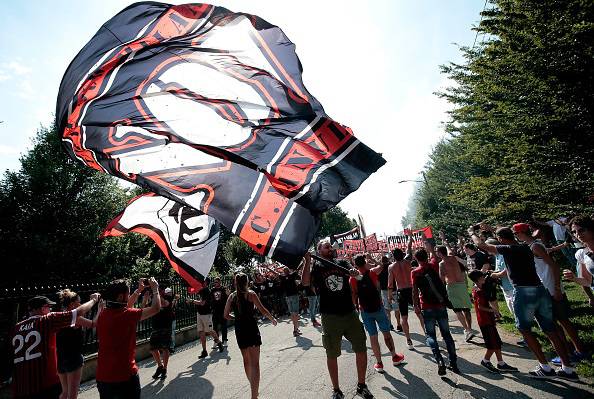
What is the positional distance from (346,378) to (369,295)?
55.2 inches

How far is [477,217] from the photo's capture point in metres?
26.0

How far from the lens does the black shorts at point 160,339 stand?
7.54 metres

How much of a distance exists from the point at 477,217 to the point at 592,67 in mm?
20929

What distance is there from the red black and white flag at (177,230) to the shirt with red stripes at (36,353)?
1.93 meters

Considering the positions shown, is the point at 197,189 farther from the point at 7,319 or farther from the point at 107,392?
the point at 7,319

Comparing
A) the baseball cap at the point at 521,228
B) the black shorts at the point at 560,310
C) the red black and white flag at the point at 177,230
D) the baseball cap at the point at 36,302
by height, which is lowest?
the black shorts at the point at 560,310

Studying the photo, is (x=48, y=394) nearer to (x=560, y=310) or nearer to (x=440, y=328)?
(x=440, y=328)

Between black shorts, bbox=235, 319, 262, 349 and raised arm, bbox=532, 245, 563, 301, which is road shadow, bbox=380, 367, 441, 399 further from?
raised arm, bbox=532, 245, 563, 301

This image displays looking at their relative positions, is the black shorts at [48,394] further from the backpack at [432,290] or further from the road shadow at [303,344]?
the backpack at [432,290]

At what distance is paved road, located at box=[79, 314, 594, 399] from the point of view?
4504mm

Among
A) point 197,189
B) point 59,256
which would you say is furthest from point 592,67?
point 59,256

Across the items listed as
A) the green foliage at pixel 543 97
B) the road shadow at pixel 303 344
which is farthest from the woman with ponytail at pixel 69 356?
the green foliage at pixel 543 97

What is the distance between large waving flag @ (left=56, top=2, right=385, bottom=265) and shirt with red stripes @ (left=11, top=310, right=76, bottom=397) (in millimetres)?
2122

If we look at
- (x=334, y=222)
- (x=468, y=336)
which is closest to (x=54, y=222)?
(x=468, y=336)
